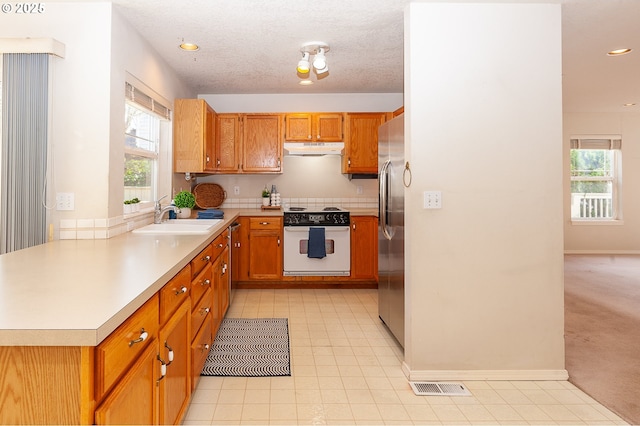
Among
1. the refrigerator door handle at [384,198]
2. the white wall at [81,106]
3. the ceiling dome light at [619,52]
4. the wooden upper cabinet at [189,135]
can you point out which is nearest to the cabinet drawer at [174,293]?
the white wall at [81,106]

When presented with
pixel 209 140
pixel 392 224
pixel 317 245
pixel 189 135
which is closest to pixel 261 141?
pixel 209 140

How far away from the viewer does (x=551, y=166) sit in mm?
2469

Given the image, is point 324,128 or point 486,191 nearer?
point 486,191

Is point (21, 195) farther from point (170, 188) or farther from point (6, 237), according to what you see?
point (170, 188)

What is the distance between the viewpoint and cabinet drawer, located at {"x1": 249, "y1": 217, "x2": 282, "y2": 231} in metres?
4.61

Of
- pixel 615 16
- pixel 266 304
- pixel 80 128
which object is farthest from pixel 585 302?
pixel 80 128

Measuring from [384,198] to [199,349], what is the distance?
1.71m

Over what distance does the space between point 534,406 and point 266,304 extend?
2609mm

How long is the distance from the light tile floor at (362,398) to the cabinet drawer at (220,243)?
0.86 metres

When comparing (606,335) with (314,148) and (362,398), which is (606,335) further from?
(314,148)

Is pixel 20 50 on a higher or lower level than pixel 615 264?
higher

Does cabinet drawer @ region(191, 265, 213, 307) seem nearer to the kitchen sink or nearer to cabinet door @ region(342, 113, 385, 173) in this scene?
the kitchen sink

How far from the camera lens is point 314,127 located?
16.1 ft

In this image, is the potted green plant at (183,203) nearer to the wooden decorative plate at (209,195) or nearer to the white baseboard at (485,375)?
the wooden decorative plate at (209,195)
